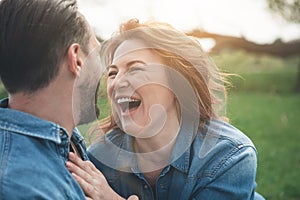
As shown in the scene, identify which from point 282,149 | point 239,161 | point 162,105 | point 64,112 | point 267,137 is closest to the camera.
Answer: point 64,112

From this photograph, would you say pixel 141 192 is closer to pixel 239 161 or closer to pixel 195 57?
pixel 239 161

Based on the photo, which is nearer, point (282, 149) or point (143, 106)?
point (143, 106)

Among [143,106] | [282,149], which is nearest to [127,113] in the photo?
[143,106]

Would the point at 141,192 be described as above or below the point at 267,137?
above

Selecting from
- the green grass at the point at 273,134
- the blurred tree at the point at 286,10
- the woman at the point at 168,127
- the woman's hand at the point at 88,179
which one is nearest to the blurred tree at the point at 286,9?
the blurred tree at the point at 286,10

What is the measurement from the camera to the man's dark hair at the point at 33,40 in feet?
6.37

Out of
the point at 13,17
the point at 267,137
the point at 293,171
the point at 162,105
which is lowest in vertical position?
the point at 267,137

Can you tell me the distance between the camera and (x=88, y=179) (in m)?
2.25

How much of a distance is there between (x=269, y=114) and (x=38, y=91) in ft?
25.6

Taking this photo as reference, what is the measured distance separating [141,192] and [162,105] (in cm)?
44

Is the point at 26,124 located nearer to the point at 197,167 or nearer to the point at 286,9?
the point at 197,167

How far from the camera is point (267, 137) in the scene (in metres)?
7.64

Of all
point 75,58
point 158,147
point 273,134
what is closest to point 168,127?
point 158,147

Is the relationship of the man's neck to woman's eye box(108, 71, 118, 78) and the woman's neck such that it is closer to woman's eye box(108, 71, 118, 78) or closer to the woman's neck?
woman's eye box(108, 71, 118, 78)
